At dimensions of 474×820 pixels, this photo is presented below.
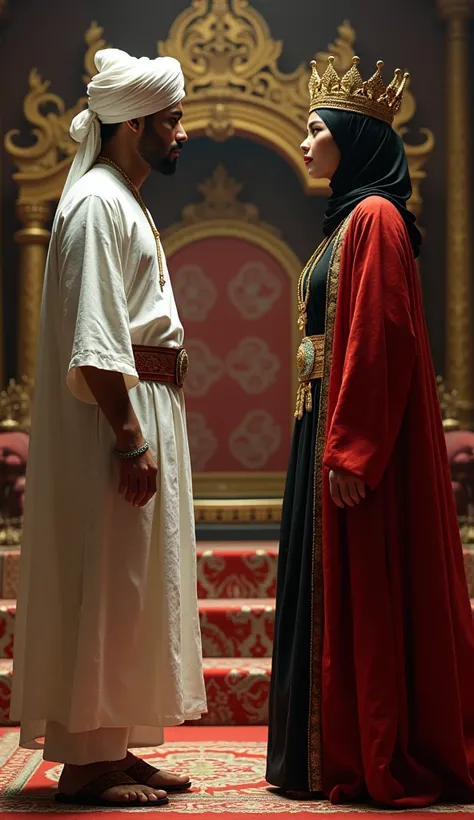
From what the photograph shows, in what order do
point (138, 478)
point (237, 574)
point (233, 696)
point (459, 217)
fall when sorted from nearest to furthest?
point (138, 478)
point (233, 696)
point (237, 574)
point (459, 217)

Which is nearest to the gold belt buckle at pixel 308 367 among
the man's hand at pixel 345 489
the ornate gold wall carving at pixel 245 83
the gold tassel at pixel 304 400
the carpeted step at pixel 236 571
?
the gold tassel at pixel 304 400

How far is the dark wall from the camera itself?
5.57 meters

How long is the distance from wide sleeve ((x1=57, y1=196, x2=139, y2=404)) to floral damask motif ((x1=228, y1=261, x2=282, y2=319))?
10.1 ft

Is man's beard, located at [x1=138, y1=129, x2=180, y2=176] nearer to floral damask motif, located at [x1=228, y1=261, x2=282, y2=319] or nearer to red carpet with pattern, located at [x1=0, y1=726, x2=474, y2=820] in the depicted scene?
red carpet with pattern, located at [x1=0, y1=726, x2=474, y2=820]

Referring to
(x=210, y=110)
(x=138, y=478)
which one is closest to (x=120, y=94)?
(x=138, y=478)

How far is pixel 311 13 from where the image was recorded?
560 centimetres

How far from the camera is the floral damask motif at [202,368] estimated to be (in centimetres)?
562

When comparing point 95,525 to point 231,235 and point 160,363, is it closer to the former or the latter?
point 160,363

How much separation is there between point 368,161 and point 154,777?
1.55 meters

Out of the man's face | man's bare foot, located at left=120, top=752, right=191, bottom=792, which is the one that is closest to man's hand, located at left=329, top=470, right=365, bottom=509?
man's bare foot, located at left=120, top=752, right=191, bottom=792

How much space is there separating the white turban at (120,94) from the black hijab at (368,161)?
40cm

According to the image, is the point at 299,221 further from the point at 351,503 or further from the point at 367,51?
the point at 351,503

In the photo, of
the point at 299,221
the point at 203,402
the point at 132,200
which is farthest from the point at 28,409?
the point at 132,200

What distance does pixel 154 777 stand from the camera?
2.63 meters
